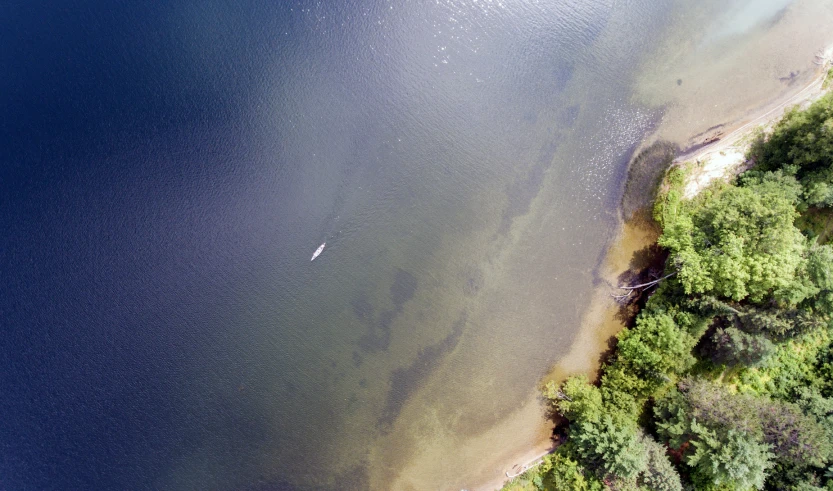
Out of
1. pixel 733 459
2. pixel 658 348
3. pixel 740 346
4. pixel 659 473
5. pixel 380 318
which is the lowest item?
pixel 733 459

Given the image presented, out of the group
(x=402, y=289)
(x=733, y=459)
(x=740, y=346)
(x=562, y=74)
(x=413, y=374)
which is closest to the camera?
(x=733, y=459)

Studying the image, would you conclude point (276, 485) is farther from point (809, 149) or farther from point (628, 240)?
point (809, 149)

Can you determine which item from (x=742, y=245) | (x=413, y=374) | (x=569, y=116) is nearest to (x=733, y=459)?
(x=742, y=245)

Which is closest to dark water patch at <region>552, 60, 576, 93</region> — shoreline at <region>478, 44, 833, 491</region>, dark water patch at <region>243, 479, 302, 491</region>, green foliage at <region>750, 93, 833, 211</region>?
shoreline at <region>478, 44, 833, 491</region>

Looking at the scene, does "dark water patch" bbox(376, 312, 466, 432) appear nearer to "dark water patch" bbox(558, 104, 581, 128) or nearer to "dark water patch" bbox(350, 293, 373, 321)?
"dark water patch" bbox(350, 293, 373, 321)

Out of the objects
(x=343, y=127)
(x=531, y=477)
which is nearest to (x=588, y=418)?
(x=531, y=477)

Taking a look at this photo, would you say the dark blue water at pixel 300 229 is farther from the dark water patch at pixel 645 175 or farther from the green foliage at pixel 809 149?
the green foliage at pixel 809 149

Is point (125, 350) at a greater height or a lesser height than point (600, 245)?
greater

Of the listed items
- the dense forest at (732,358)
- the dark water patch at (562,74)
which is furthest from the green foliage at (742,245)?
the dark water patch at (562,74)

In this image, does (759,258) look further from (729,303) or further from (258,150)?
(258,150)
